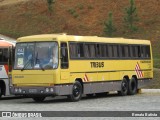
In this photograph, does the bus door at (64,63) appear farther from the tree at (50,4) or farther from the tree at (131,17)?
the tree at (50,4)

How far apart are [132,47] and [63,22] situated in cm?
3719

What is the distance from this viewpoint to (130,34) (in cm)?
6256

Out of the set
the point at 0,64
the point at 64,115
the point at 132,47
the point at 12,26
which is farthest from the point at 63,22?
the point at 64,115

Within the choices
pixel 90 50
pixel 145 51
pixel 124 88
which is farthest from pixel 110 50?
pixel 145 51

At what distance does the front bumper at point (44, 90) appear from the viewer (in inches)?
944

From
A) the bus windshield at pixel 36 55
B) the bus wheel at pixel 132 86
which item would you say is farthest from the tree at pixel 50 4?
the bus windshield at pixel 36 55

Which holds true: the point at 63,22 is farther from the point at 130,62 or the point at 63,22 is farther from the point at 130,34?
the point at 130,62

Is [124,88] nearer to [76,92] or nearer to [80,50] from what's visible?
[80,50]

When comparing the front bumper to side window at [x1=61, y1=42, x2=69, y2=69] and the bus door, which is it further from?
side window at [x1=61, y1=42, x2=69, y2=69]

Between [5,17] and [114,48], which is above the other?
[5,17]

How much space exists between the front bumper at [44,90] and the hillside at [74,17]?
37488 mm

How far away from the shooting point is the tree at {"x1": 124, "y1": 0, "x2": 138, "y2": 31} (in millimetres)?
59806

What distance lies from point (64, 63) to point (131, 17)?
37.7 meters

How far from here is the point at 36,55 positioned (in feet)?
80.9
